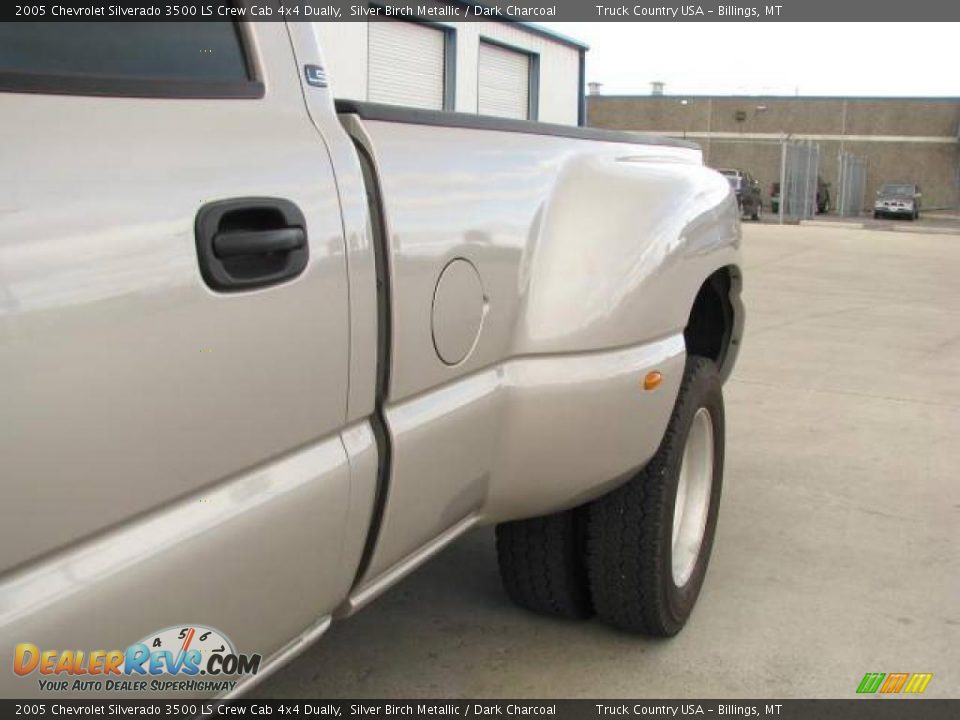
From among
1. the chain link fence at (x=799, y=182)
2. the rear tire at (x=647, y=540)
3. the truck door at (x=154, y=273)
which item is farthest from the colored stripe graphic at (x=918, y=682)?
the chain link fence at (x=799, y=182)

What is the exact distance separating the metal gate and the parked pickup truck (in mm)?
39477

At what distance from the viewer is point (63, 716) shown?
1.37 metres

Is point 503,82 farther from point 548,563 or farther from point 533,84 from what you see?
point 548,563

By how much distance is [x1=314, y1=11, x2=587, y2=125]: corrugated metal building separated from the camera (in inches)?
128

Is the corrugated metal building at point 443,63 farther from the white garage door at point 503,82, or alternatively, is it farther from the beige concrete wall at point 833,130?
the beige concrete wall at point 833,130

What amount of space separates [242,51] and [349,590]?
1057 millimetres

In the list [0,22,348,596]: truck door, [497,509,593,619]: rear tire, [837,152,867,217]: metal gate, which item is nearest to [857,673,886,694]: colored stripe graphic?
[497,509,593,619]: rear tire

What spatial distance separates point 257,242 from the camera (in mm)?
1544

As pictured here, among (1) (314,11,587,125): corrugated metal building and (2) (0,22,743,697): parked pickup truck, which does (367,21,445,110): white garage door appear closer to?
(1) (314,11,587,125): corrugated metal building

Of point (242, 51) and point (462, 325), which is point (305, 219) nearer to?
point (242, 51)

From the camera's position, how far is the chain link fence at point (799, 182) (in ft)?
113

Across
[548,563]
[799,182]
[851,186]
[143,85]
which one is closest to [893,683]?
[548,563]

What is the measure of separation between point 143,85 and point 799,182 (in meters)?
35.9

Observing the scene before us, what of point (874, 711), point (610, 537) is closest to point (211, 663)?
point (610, 537)
